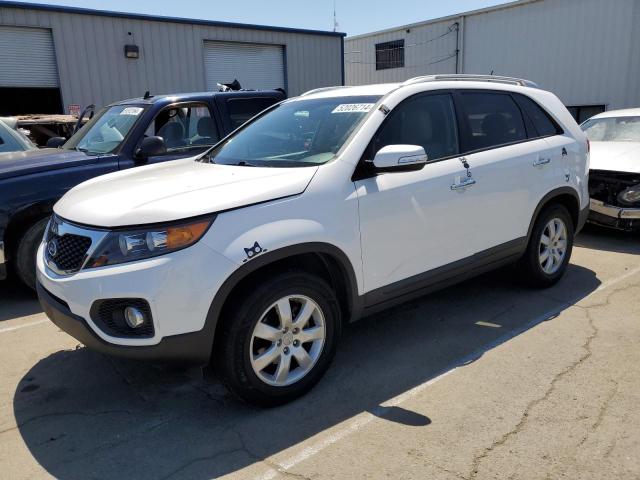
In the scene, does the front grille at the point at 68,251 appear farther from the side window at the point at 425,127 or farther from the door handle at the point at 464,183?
the door handle at the point at 464,183

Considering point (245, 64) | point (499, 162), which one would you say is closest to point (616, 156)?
point (499, 162)

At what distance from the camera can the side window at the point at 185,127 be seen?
5750 mm

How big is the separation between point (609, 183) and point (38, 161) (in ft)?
20.7

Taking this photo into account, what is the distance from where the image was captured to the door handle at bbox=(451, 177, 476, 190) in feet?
12.3

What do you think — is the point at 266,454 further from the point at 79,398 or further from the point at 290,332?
the point at 79,398

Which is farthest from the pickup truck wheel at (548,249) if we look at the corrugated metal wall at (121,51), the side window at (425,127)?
the corrugated metal wall at (121,51)

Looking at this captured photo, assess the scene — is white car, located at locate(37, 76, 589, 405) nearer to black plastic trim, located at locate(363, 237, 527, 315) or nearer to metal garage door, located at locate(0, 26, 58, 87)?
black plastic trim, located at locate(363, 237, 527, 315)

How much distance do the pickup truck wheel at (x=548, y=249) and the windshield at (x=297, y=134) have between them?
202 centimetres

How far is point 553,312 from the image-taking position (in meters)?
4.41

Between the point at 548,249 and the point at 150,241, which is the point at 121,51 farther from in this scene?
the point at 150,241

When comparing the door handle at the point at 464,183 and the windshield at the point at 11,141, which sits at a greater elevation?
the windshield at the point at 11,141

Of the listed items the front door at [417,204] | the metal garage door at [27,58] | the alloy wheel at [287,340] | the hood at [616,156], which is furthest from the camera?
the metal garage door at [27,58]

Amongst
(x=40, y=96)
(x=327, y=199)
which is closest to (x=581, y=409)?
(x=327, y=199)

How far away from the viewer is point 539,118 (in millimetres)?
4707
